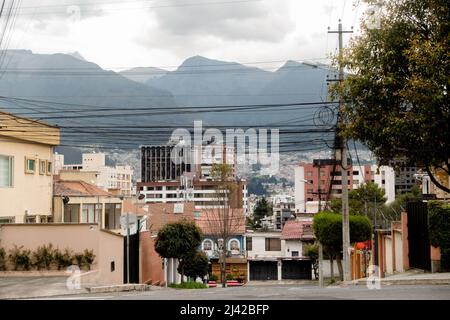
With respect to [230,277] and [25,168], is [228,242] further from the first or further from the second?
[25,168]

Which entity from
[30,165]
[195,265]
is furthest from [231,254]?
[30,165]

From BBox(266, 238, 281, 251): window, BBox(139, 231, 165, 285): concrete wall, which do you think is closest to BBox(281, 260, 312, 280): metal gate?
BBox(266, 238, 281, 251): window

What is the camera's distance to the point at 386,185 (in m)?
110

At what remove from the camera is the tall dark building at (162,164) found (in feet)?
361

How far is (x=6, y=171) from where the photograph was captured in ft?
93.1

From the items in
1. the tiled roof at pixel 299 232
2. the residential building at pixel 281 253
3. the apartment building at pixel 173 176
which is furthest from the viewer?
the apartment building at pixel 173 176

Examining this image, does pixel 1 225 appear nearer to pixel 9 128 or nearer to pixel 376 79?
pixel 9 128

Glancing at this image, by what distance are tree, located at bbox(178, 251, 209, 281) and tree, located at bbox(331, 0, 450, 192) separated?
23.6 metres

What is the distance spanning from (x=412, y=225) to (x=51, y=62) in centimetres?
5721

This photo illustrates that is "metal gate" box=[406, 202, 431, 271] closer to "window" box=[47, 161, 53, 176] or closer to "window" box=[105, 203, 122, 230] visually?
"window" box=[47, 161, 53, 176]

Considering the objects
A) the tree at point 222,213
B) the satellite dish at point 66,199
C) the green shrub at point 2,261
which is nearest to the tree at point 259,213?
the tree at point 222,213

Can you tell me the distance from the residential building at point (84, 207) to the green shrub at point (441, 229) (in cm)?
1846

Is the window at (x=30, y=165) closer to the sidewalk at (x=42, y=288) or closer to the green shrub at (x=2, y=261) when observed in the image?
the green shrub at (x=2, y=261)
